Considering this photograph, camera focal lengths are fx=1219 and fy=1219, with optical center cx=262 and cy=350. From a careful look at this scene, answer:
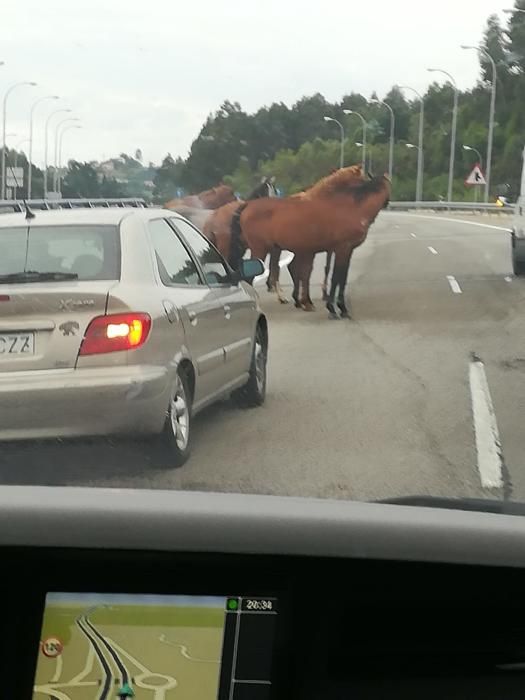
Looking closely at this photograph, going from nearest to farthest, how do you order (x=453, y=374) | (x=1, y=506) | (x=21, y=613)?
1. (x=21, y=613)
2. (x=1, y=506)
3. (x=453, y=374)

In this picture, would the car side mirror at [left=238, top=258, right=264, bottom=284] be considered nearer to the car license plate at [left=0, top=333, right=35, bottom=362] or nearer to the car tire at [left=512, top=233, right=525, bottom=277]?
the car license plate at [left=0, top=333, right=35, bottom=362]

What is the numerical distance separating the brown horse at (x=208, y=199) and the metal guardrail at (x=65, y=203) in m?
0.15

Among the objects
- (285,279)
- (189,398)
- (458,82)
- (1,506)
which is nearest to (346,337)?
(285,279)

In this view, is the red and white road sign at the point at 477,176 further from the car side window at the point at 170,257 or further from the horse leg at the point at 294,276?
the car side window at the point at 170,257

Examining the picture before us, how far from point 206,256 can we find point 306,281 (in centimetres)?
59

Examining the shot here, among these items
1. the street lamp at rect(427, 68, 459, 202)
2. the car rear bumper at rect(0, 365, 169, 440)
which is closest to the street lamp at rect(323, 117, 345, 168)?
the street lamp at rect(427, 68, 459, 202)

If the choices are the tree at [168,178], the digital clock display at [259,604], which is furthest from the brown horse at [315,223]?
the digital clock display at [259,604]

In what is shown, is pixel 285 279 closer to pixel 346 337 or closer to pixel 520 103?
pixel 346 337

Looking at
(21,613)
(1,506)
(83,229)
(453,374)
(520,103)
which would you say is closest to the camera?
(21,613)

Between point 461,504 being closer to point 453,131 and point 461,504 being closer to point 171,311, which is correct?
point 171,311

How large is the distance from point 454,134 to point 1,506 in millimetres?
3588

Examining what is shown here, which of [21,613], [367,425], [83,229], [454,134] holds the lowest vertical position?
[367,425]

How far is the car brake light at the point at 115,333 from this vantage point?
4570mm

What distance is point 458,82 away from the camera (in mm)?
4867
